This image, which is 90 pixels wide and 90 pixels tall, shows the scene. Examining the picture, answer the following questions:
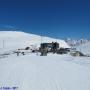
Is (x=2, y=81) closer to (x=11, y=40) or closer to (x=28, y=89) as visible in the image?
(x=28, y=89)

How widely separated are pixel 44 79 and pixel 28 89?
9.00 ft

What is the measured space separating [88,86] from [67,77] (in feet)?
8.64

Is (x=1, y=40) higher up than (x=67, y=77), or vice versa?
(x=1, y=40)

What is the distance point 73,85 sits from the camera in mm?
12812

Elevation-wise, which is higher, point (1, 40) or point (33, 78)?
point (1, 40)

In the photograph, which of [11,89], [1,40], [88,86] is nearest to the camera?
[11,89]

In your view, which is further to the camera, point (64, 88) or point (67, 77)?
point (67, 77)

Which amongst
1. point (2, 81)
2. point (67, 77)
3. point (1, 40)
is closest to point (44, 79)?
point (67, 77)

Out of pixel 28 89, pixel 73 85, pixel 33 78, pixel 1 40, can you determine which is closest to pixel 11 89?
pixel 28 89

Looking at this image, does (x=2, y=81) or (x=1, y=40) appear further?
(x=1, y=40)

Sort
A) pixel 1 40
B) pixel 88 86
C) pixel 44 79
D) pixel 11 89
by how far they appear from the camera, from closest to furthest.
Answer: pixel 11 89
pixel 88 86
pixel 44 79
pixel 1 40

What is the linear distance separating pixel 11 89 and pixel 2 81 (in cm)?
207

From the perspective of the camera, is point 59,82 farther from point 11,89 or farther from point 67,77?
point 11,89

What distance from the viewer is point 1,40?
12875 centimetres
